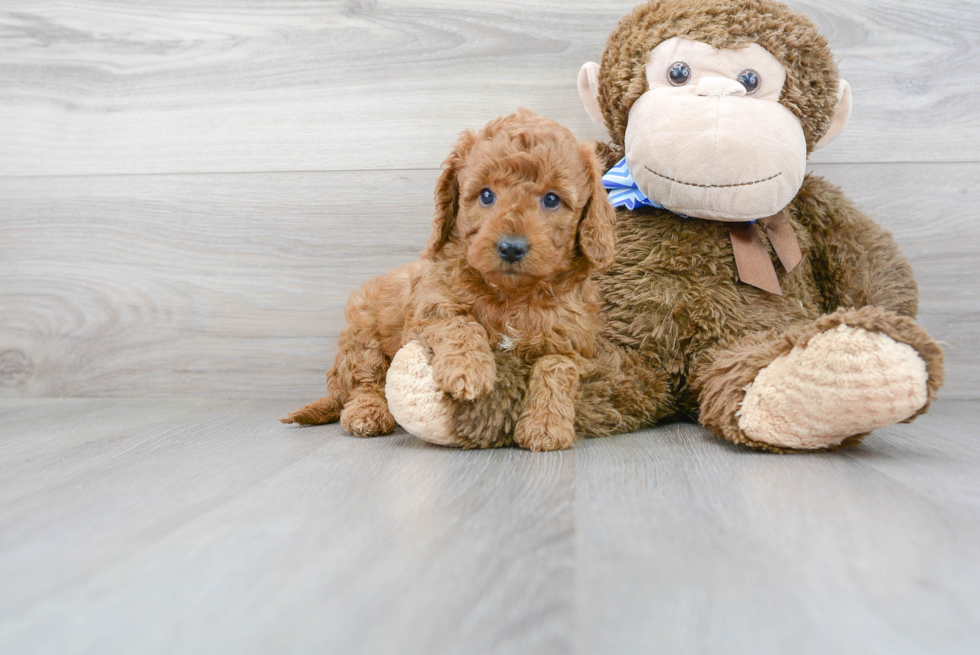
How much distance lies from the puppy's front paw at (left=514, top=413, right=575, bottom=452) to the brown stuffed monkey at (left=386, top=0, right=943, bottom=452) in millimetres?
28

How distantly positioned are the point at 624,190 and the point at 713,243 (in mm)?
190

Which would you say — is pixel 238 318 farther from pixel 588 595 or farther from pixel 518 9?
pixel 588 595

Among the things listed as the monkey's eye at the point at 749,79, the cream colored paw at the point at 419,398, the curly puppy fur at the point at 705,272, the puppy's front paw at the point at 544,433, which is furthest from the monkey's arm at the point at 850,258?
the cream colored paw at the point at 419,398

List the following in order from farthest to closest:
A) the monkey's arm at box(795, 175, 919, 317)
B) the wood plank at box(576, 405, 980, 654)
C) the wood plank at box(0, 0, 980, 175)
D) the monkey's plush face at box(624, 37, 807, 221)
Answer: the wood plank at box(0, 0, 980, 175), the monkey's arm at box(795, 175, 919, 317), the monkey's plush face at box(624, 37, 807, 221), the wood plank at box(576, 405, 980, 654)

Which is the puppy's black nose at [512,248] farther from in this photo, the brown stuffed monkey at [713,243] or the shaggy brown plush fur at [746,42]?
the shaggy brown plush fur at [746,42]

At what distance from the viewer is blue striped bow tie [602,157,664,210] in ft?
4.44

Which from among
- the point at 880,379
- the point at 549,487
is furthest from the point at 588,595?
the point at 880,379

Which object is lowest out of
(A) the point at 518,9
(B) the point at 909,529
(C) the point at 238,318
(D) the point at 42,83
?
(C) the point at 238,318

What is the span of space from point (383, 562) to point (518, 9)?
1363 millimetres

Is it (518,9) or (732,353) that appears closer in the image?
(732,353)

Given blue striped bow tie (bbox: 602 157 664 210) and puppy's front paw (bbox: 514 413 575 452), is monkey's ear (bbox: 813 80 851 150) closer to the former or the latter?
blue striped bow tie (bbox: 602 157 664 210)

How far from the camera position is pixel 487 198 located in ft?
3.62

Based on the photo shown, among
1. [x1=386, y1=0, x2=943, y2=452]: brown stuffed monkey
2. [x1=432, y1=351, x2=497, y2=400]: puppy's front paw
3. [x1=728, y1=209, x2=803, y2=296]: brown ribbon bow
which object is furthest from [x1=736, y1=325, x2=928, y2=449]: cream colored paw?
[x1=432, y1=351, x2=497, y2=400]: puppy's front paw

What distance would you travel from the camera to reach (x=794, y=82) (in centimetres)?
127
